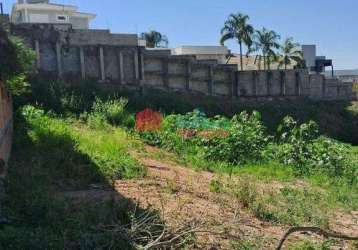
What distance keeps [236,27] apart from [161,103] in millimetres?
16937

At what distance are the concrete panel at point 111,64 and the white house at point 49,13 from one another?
816 inches

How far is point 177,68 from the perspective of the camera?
2222cm

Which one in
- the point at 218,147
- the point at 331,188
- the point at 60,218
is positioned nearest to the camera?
the point at 60,218

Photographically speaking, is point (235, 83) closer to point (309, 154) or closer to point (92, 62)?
point (92, 62)

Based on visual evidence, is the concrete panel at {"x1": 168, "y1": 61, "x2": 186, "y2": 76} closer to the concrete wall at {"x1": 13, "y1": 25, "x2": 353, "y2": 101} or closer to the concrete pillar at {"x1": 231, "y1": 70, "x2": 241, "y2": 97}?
the concrete wall at {"x1": 13, "y1": 25, "x2": 353, "y2": 101}

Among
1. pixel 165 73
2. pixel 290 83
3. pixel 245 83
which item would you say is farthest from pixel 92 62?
pixel 290 83

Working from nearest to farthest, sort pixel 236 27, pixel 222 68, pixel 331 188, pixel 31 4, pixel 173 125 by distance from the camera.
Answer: pixel 331 188
pixel 173 125
pixel 222 68
pixel 236 27
pixel 31 4

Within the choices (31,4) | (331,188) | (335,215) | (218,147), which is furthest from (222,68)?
(31,4)

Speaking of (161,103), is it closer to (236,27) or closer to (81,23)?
(236,27)

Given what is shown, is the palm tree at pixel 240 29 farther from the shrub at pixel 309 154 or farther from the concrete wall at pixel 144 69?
the shrub at pixel 309 154

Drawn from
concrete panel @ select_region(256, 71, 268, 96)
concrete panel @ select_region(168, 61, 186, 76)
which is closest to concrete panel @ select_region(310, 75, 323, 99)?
concrete panel @ select_region(256, 71, 268, 96)

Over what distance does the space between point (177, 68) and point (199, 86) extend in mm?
1545

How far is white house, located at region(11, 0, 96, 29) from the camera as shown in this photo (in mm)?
40531

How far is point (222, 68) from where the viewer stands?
79.2ft
